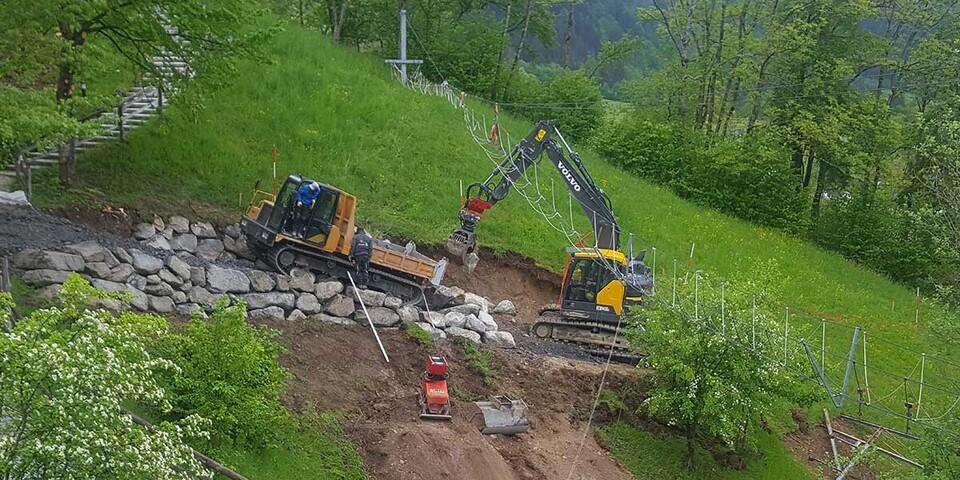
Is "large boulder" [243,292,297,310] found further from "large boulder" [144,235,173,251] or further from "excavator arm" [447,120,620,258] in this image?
"excavator arm" [447,120,620,258]

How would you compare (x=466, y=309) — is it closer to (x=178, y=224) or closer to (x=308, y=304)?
(x=308, y=304)

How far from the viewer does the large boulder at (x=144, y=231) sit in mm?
18406

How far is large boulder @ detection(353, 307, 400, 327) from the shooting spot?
55.0 feet

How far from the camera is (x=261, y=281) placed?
53.0 feet

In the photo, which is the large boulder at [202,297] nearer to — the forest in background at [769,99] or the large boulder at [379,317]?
the large boulder at [379,317]

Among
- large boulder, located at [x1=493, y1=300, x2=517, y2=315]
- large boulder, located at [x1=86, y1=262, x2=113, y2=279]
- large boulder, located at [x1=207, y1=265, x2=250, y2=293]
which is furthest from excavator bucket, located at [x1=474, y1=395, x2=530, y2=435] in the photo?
large boulder, located at [x1=86, y1=262, x2=113, y2=279]

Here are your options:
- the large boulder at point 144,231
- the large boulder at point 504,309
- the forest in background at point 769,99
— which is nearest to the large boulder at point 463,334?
the large boulder at point 504,309

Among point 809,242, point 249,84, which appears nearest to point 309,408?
point 249,84

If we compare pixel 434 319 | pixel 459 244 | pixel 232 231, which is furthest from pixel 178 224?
pixel 459 244

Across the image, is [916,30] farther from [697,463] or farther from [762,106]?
[697,463]

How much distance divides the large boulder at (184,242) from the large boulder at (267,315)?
3.96m

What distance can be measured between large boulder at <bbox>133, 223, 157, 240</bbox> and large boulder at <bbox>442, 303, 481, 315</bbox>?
693 centimetres

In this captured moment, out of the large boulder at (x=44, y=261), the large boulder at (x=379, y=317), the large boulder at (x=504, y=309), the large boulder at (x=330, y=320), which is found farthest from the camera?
the large boulder at (x=504, y=309)

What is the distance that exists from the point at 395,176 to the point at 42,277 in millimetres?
12828
